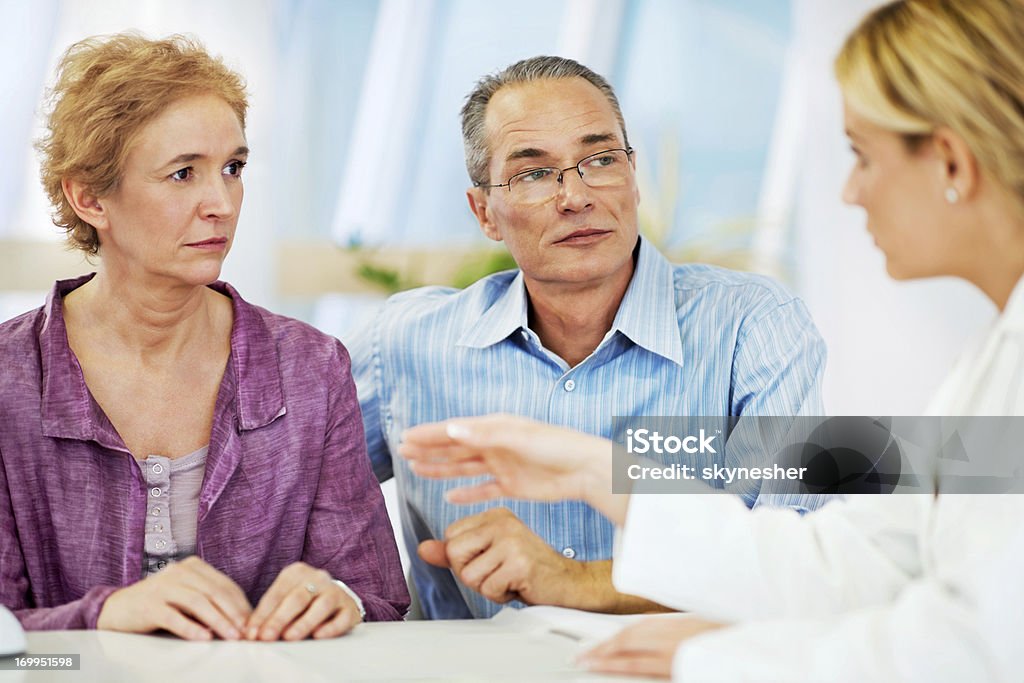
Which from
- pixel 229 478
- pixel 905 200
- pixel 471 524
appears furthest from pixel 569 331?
pixel 905 200

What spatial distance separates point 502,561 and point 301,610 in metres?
0.38

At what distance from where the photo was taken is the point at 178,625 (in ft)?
4.55

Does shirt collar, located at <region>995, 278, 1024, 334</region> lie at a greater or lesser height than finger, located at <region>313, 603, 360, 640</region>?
greater

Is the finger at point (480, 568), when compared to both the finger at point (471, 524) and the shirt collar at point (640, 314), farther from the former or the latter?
the shirt collar at point (640, 314)

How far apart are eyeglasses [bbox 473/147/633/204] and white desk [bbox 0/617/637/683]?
89 cm

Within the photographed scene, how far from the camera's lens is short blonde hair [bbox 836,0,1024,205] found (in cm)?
114

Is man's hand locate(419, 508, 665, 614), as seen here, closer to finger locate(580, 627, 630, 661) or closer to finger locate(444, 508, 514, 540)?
finger locate(444, 508, 514, 540)

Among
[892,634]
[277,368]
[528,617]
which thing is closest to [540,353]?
[277,368]

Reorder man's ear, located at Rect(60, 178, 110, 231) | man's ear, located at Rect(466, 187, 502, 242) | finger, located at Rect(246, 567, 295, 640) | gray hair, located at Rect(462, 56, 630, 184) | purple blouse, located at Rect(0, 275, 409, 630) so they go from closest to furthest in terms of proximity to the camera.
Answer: finger, located at Rect(246, 567, 295, 640) < purple blouse, located at Rect(0, 275, 409, 630) < man's ear, located at Rect(60, 178, 110, 231) < gray hair, located at Rect(462, 56, 630, 184) < man's ear, located at Rect(466, 187, 502, 242)

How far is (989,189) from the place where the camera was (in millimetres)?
1183

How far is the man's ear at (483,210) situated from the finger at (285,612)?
967 millimetres

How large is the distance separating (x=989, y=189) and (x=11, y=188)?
3453 millimetres

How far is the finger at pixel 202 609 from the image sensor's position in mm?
1392

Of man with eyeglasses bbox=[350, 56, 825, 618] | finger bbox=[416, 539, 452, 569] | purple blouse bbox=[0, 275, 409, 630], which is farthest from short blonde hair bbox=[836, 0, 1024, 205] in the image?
purple blouse bbox=[0, 275, 409, 630]
